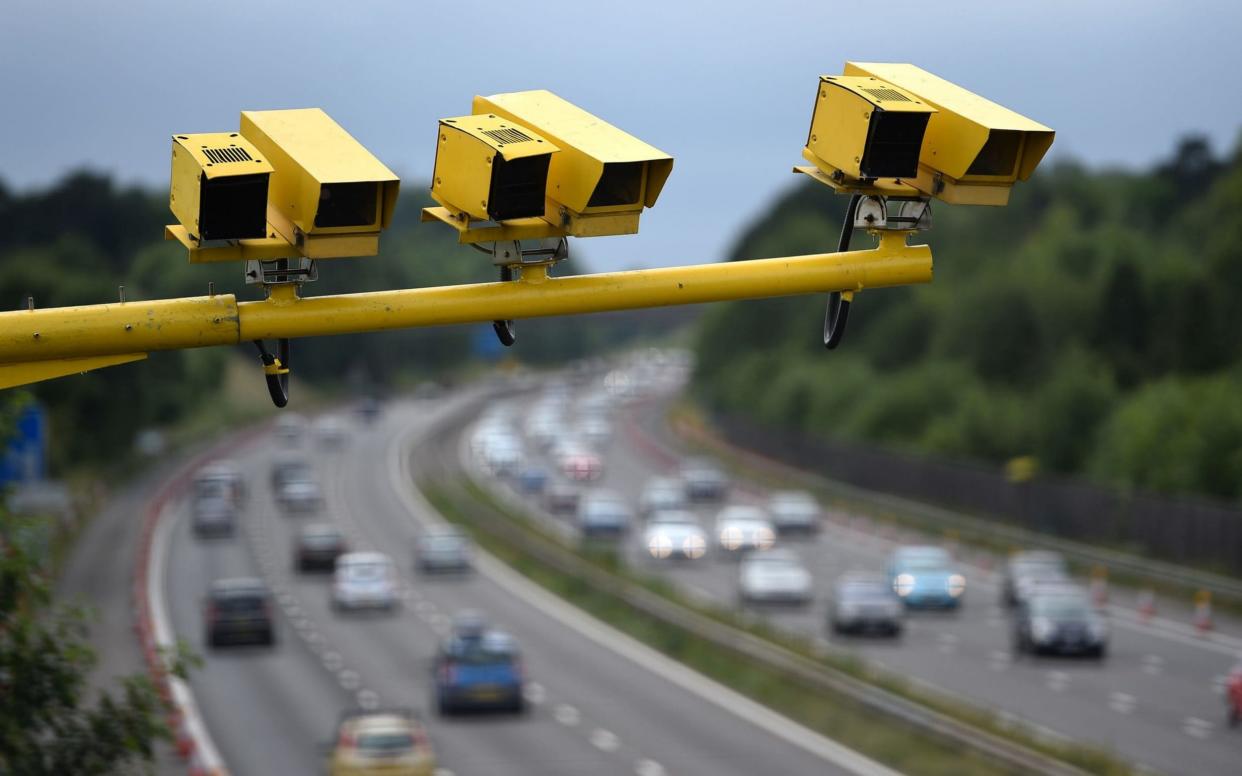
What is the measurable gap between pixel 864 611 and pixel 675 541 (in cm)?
2060

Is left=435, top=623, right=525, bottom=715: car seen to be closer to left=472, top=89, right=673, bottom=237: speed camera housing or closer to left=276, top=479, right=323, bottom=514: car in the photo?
left=472, top=89, right=673, bottom=237: speed camera housing

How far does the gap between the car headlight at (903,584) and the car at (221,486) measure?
4188 centimetres

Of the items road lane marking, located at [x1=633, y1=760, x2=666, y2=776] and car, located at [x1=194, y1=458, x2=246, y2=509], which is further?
car, located at [x1=194, y1=458, x2=246, y2=509]

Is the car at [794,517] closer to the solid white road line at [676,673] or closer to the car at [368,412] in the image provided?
the solid white road line at [676,673]

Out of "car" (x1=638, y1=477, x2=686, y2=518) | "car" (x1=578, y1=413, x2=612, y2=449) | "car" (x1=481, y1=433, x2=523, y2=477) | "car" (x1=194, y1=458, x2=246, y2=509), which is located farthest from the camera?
"car" (x1=578, y1=413, x2=612, y2=449)

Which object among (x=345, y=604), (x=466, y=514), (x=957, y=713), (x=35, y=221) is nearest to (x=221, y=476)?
(x=466, y=514)

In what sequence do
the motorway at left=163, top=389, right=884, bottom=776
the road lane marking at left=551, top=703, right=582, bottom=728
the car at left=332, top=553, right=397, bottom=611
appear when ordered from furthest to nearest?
the car at left=332, top=553, right=397, bottom=611 < the road lane marking at left=551, top=703, right=582, bottom=728 < the motorway at left=163, top=389, right=884, bottom=776

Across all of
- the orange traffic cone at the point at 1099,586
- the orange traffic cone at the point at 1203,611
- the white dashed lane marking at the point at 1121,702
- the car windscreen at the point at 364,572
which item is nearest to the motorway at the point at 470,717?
the car windscreen at the point at 364,572

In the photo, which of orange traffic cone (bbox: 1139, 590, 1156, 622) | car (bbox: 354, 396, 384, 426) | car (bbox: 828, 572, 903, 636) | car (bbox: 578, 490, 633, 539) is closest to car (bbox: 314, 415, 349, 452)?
car (bbox: 354, 396, 384, 426)

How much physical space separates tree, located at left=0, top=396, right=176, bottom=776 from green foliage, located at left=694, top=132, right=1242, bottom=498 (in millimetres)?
50820

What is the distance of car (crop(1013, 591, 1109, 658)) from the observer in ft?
137

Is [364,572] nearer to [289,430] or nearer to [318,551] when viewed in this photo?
[318,551]

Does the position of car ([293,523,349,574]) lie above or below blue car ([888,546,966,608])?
below

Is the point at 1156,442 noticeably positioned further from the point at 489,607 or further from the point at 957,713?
the point at 957,713
